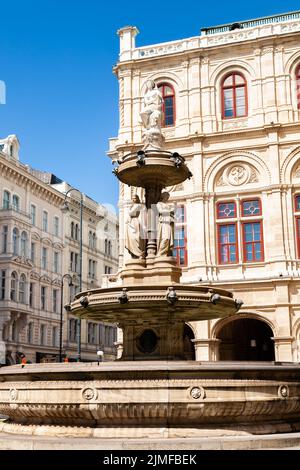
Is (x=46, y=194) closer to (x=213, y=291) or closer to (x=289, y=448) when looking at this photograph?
(x=213, y=291)

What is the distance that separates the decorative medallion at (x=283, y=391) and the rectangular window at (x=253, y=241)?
23.0 metres

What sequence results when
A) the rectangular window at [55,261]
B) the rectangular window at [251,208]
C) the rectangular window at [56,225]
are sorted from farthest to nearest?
the rectangular window at [56,225] < the rectangular window at [55,261] < the rectangular window at [251,208]

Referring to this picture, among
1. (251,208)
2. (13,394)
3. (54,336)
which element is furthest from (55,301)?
(13,394)

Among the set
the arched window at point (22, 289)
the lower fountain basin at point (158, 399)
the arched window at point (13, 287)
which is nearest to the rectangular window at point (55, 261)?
the arched window at point (22, 289)

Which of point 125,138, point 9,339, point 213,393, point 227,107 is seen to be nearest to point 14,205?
point 9,339

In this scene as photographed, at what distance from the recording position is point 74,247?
62125 mm

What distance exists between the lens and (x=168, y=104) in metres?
36.5

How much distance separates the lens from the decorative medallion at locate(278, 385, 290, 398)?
9.89 metres

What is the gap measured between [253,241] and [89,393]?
24.5 metres

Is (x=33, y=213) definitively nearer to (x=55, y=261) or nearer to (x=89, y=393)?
(x=55, y=261)

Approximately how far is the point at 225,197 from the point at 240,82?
673cm

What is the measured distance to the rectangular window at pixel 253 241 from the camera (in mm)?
32778

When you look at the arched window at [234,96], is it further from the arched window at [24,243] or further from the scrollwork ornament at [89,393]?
the scrollwork ornament at [89,393]
